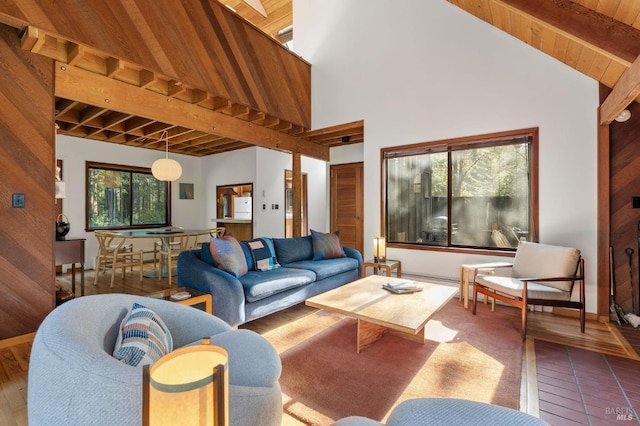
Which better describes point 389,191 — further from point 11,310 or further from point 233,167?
point 11,310

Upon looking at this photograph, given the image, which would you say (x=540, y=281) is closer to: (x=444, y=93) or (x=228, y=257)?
(x=444, y=93)

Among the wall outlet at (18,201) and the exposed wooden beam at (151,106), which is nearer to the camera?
the wall outlet at (18,201)

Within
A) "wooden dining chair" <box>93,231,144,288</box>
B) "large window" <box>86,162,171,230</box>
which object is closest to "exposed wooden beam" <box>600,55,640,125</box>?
"wooden dining chair" <box>93,231,144,288</box>

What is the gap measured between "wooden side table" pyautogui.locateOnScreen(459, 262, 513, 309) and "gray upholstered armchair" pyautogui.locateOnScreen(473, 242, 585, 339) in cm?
15

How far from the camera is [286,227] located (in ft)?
25.3

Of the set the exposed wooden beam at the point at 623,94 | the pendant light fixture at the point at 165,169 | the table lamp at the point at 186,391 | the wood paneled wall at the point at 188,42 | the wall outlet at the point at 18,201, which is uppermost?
the wood paneled wall at the point at 188,42

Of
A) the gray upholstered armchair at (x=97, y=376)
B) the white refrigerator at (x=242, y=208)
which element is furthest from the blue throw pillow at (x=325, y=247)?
the white refrigerator at (x=242, y=208)

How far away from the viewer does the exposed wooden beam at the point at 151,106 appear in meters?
2.99

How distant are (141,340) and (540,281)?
3.19 m

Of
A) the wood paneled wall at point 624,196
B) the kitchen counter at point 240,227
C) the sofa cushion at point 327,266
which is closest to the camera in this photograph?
the wood paneled wall at point 624,196

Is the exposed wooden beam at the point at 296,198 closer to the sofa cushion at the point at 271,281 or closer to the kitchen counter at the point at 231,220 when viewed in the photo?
the kitchen counter at the point at 231,220

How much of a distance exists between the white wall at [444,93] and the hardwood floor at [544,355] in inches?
23.0

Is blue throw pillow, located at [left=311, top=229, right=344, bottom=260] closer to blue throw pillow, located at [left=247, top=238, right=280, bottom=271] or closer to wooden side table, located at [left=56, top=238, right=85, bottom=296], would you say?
blue throw pillow, located at [left=247, top=238, right=280, bottom=271]
